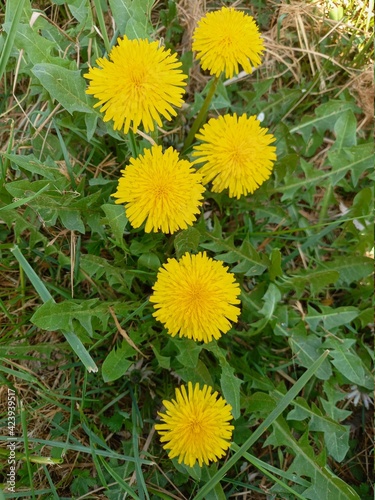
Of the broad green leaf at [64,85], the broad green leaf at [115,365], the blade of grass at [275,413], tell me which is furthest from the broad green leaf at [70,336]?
the broad green leaf at [64,85]

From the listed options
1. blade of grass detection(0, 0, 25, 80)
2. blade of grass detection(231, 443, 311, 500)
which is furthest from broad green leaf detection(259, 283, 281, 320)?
blade of grass detection(0, 0, 25, 80)

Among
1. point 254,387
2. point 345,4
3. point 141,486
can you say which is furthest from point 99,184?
point 345,4

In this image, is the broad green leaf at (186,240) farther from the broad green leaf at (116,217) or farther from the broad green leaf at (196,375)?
the broad green leaf at (196,375)

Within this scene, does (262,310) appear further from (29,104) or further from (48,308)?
(29,104)

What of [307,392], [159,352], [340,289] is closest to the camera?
[159,352]

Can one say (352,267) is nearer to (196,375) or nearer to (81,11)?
(196,375)

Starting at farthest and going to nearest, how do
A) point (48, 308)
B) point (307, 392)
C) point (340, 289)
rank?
point (340, 289), point (307, 392), point (48, 308)

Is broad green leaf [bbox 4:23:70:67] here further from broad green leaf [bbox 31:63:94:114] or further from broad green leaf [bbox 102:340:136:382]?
broad green leaf [bbox 102:340:136:382]
